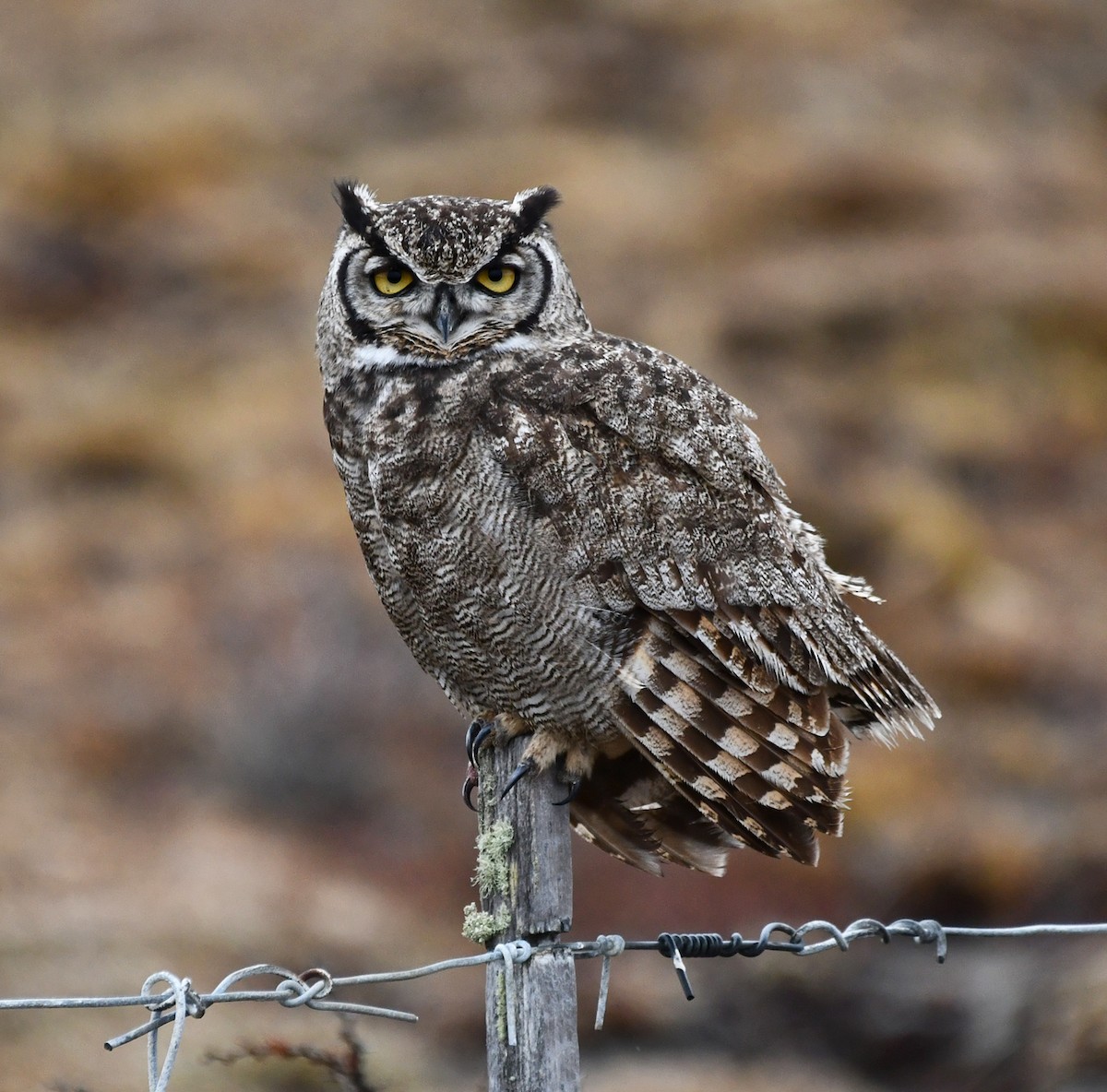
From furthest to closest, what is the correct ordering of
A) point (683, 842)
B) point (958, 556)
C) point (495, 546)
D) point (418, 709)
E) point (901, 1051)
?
1. point (958, 556)
2. point (418, 709)
3. point (901, 1051)
4. point (683, 842)
5. point (495, 546)

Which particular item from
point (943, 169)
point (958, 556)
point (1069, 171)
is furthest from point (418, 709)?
point (1069, 171)

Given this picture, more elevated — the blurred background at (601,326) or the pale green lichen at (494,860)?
the blurred background at (601,326)

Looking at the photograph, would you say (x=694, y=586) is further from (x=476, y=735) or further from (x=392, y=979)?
(x=392, y=979)

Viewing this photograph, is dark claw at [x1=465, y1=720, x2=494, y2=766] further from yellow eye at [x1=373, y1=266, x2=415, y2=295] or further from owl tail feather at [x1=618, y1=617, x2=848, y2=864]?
yellow eye at [x1=373, y1=266, x2=415, y2=295]

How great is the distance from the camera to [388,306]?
126 inches

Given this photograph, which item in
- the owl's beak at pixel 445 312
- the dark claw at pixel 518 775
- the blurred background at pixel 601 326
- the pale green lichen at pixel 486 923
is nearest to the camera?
the pale green lichen at pixel 486 923

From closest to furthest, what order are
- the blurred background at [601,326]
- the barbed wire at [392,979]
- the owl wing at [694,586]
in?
the barbed wire at [392,979] < the owl wing at [694,586] < the blurred background at [601,326]

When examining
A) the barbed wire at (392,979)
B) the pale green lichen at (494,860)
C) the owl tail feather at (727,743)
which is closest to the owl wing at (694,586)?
the owl tail feather at (727,743)

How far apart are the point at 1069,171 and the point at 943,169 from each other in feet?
5.59

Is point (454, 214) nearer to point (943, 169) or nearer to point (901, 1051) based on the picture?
point (901, 1051)

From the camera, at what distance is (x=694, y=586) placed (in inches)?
117

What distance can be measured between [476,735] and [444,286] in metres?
1.04

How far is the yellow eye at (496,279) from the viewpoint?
10.5 ft

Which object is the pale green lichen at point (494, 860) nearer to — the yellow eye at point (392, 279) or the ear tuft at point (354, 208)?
the yellow eye at point (392, 279)
